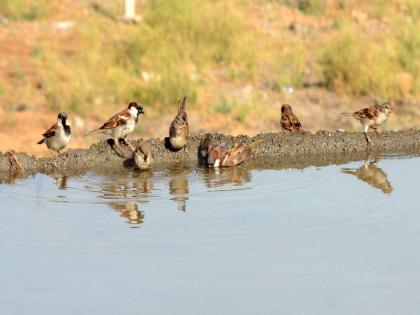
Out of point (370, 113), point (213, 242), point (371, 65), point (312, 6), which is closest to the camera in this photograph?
point (213, 242)

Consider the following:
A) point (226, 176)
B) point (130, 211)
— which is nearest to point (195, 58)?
point (226, 176)

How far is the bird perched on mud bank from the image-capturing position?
12312 mm

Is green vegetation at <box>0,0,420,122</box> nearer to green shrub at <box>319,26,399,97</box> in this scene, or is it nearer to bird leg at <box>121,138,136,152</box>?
green shrub at <box>319,26,399,97</box>

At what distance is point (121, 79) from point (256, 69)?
8.85ft

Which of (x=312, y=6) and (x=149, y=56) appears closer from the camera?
(x=149, y=56)

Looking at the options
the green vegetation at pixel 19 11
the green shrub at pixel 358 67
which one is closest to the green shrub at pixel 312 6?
the green shrub at pixel 358 67

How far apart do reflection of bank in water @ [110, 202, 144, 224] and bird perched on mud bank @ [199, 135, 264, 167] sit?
182cm

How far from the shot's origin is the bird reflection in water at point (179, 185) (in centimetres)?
1080

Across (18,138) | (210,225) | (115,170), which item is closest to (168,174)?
(115,170)

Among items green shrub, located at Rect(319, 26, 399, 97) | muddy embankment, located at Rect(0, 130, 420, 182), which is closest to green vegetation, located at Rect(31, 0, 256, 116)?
green shrub, located at Rect(319, 26, 399, 97)

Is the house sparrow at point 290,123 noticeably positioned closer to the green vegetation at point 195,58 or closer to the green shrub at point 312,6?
the green vegetation at point 195,58

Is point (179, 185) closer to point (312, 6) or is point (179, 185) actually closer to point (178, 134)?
point (178, 134)

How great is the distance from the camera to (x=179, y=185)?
11578mm

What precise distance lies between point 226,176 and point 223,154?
36 centimetres
